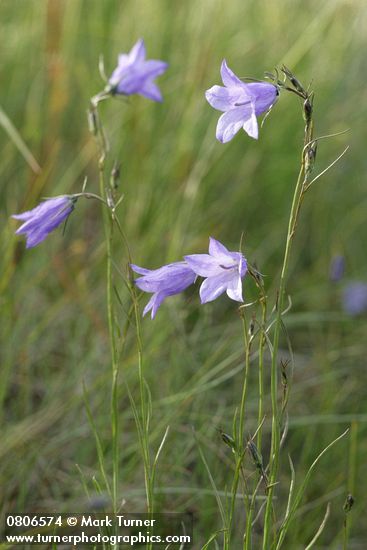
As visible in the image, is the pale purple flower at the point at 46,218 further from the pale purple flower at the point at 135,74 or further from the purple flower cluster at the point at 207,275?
the pale purple flower at the point at 135,74

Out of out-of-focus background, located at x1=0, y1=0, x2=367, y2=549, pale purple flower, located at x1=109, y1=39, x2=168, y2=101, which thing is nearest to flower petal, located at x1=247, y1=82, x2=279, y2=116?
pale purple flower, located at x1=109, y1=39, x2=168, y2=101

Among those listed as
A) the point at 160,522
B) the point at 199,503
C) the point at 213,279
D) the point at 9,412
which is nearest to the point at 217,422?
the point at 199,503

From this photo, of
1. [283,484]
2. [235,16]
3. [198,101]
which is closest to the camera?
[283,484]

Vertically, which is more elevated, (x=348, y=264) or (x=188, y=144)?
(x=188, y=144)

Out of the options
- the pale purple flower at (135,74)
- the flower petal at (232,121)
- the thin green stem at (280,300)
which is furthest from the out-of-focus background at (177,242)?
the flower petal at (232,121)

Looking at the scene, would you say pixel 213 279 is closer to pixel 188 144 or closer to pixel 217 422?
pixel 217 422

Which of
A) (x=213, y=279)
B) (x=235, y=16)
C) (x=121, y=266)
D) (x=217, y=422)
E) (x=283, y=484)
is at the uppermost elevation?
(x=235, y=16)
